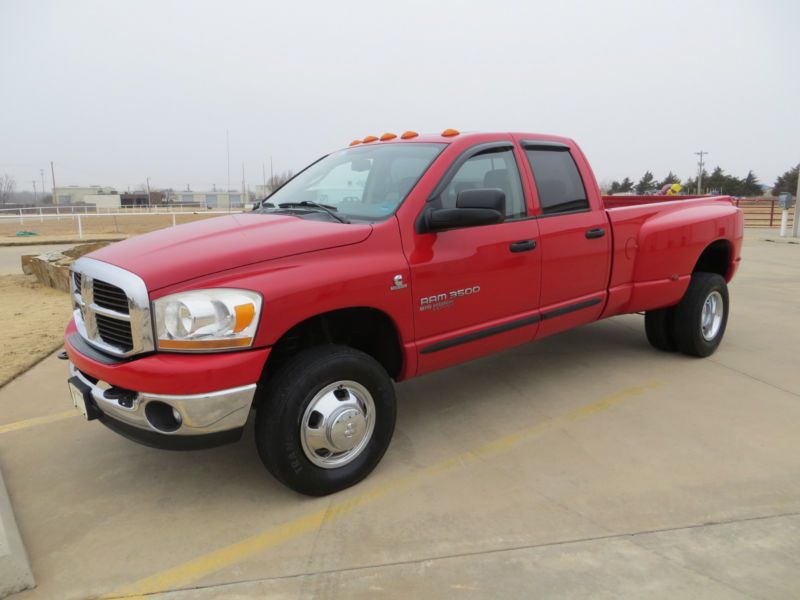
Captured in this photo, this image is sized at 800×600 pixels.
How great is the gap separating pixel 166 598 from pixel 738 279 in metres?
9.35

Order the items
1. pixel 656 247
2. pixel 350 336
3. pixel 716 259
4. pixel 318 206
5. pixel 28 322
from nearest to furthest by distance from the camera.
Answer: pixel 350 336
pixel 318 206
pixel 656 247
pixel 716 259
pixel 28 322

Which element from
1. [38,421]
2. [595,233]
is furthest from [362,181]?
[38,421]

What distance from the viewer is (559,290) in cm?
390

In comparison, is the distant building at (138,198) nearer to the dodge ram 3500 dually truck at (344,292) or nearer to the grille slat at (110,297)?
the dodge ram 3500 dually truck at (344,292)

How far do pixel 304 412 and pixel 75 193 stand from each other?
10752 cm

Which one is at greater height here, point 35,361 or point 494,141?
point 494,141

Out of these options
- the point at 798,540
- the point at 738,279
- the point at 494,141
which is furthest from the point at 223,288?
the point at 738,279

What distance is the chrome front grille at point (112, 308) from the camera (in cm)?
247

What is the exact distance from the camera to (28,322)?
6.52 metres

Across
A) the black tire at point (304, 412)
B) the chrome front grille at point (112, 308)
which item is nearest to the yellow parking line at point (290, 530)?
the black tire at point (304, 412)

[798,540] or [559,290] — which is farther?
[559,290]

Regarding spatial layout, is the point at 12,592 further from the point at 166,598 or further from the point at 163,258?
the point at 163,258

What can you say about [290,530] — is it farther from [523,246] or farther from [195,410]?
[523,246]

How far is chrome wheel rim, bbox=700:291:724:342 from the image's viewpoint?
5.04m
